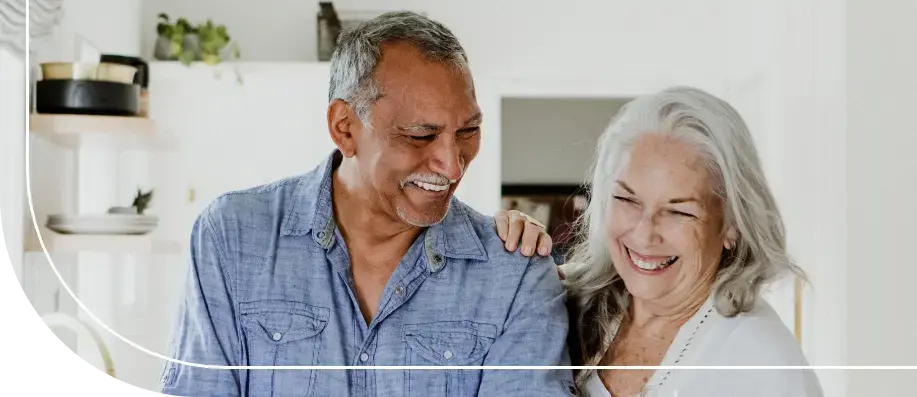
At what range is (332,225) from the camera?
97 cm

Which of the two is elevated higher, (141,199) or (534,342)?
(141,199)

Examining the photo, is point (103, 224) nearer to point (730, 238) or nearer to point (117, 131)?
point (117, 131)

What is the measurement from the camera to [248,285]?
3.11 feet

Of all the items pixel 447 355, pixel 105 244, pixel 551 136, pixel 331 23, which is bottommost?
pixel 447 355

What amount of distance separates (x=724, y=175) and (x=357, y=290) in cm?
38

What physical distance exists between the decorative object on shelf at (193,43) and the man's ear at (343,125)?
0.09 m

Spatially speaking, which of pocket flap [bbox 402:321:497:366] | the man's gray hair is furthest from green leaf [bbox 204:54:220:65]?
pocket flap [bbox 402:321:497:366]

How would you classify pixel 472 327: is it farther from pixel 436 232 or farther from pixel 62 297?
pixel 62 297

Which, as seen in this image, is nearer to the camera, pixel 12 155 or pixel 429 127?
pixel 429 127

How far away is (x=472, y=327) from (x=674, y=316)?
0.20m

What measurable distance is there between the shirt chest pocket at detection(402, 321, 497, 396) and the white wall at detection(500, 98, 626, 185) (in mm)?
163

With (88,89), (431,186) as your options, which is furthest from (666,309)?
(88,89)

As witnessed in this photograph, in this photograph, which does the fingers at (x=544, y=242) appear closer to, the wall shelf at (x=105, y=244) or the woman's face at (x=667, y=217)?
the woman's face at (x=667, y=217)

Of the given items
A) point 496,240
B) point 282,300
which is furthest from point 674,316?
point 282,300
